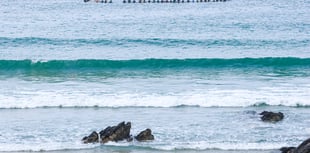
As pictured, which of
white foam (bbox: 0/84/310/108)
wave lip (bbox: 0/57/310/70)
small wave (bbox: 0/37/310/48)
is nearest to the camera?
white foam (bbox: 0/84/310/108)

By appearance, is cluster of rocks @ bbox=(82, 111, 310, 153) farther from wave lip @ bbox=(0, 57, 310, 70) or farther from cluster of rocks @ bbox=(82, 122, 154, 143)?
wave lip @ bbox=(0, 57, 310, 70)

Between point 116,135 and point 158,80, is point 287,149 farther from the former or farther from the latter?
point 158,80

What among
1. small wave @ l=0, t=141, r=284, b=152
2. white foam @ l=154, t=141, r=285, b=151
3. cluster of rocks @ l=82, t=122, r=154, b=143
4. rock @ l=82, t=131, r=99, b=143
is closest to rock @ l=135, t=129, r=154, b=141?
cluster of rocks @ l=82, t=122, r=154, b=143

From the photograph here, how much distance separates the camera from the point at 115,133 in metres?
16.8

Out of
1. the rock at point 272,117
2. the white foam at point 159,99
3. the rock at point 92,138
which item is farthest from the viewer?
the white foam at point 159,99

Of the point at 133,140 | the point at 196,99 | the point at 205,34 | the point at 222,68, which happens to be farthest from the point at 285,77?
the point at 205,34

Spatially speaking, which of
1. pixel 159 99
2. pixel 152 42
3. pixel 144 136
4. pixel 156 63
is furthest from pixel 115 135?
pixel 152 42

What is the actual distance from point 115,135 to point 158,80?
9.98 metres

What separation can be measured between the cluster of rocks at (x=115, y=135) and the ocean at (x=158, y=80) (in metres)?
0.19

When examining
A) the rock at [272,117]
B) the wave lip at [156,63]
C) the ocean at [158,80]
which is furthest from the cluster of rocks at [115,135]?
the wave lip at [156,63]

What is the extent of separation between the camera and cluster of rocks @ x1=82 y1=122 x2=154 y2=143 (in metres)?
16.7

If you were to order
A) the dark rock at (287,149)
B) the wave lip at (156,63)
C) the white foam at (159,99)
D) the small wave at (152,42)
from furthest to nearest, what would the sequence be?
the small wave at (152,42), the wave lip at (156,63), the white foam at (159,99), the dark rock at (287,149)

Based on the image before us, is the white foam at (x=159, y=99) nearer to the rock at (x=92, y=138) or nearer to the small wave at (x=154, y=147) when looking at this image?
the rock at (x=92, y=138)

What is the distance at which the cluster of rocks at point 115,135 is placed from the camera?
54.9 ft
